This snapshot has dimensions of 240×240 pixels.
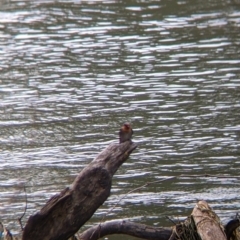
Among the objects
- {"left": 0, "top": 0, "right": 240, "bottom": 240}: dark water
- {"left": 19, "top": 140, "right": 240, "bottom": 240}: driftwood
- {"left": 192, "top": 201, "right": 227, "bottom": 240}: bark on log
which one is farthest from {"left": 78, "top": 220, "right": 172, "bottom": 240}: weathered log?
{"left": 0, "top": 0, "right": 240, "bottom": 240}: dark water

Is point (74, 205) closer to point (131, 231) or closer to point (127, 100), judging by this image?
point (131, 231)

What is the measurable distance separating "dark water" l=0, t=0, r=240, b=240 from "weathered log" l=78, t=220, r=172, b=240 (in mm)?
925

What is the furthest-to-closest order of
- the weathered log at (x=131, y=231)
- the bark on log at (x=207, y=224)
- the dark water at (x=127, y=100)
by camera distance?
the dark water at (x=127, y=100), the weathered log at (x=131, y=231), the bark on log at (x=207, y=224)

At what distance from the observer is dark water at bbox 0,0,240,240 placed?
25.1 feet

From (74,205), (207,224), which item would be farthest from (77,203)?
(207,224)

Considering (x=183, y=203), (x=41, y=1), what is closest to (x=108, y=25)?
(x=41, y=1)

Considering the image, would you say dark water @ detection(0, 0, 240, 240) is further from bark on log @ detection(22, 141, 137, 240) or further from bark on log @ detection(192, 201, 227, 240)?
bark on log @ detection(22, 141, 137, 240)

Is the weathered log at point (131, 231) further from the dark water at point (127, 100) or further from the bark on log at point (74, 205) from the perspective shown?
the dark water at point (127, 100)

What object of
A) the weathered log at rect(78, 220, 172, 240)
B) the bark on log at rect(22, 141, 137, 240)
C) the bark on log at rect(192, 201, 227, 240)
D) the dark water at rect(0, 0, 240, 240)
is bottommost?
the dark water at rect(0, 0, 240, 240)

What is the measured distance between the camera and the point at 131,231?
5.76 metres

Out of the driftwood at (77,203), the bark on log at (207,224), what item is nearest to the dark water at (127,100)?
the bark on log at (207,224)

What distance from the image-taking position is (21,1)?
52.7ft

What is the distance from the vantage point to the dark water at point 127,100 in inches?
301

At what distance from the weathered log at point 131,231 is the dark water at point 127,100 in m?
0.93
